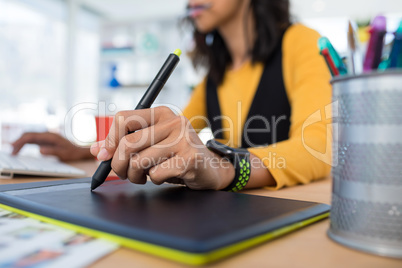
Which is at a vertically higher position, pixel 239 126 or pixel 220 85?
pixel 220 85

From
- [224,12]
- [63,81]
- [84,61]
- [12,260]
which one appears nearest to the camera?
[12,260]

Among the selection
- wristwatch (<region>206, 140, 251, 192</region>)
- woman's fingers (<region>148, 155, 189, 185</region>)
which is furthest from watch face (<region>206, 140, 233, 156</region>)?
woman's fingers (<region>148, 155, 189, 185</region>)

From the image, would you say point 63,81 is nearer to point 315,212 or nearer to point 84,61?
point 84,61

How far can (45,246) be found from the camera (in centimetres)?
23

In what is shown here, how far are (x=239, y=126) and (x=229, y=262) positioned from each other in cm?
86

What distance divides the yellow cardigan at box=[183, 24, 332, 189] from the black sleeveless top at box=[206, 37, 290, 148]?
0.06 ft

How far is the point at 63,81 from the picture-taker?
11.3ft

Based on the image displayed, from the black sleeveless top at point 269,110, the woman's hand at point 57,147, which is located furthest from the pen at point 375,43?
the woman's hand at point 57,147

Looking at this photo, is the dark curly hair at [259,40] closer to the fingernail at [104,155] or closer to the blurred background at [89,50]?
the fingernail at [104,155]

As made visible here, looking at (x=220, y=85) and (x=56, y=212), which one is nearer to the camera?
(x=56, y=212)

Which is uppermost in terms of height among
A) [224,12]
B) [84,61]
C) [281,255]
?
→ [84,61]

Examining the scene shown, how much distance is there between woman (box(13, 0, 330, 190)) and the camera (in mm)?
410

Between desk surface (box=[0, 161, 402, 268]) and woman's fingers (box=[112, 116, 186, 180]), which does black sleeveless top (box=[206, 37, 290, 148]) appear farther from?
desk surface (box=[0, 161, 402, 268])

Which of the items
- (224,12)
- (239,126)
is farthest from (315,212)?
(224,12)
